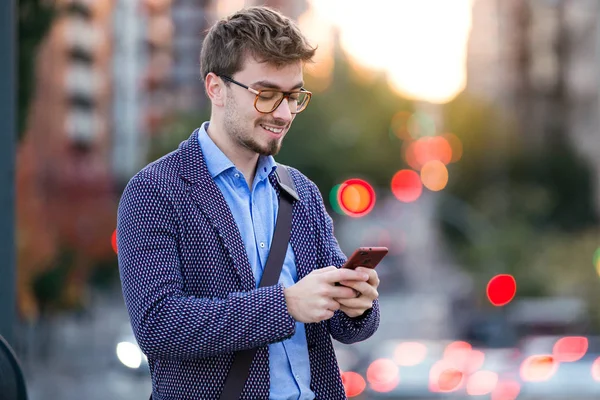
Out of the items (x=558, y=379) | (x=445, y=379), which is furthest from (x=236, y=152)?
(x=558, y=379)

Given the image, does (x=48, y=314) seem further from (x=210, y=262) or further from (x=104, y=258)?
(x=210, y=262)

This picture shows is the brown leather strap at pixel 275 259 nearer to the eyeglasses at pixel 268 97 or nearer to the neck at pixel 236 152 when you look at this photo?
the neck at pixel 236 152

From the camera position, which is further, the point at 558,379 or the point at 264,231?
the point at 558,379

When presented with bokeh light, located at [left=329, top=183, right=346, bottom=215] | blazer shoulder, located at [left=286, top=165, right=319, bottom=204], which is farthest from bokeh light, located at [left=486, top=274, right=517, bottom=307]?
blazer shoulder, located at [left=286, top=165, right=319, bottom=204]

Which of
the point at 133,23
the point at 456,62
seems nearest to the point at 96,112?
the point at 133,23

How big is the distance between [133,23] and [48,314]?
154 feet

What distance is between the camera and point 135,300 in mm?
2607

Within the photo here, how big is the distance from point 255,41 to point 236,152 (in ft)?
0.96

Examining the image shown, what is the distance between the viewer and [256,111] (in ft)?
9.14

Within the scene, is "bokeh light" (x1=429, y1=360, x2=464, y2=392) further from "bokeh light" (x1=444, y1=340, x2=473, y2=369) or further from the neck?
the neck

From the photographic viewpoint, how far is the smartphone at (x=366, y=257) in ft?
8.25

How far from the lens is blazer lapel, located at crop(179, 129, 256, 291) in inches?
106

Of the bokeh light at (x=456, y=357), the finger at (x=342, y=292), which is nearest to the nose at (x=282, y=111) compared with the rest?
the finger at (x=342, y=292)

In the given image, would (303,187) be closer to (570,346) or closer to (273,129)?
(273,129)
